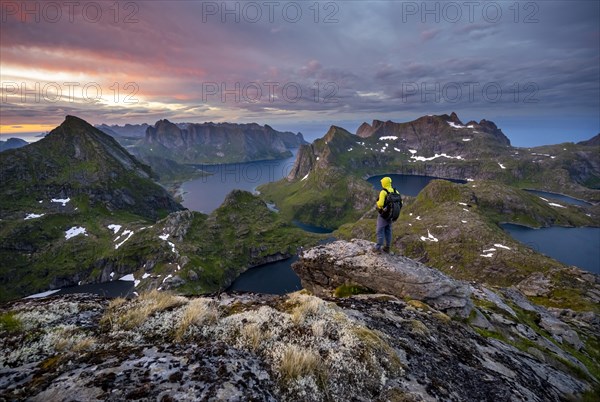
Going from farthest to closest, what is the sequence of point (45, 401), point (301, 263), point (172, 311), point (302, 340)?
point (301, 263)
point (172, 311)
point (302, 340)
point (45, 401)

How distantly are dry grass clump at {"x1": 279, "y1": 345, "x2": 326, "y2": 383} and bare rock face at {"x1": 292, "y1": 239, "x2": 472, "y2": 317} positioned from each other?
13736 mm

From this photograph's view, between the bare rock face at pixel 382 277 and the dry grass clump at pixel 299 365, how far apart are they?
45.1 feet

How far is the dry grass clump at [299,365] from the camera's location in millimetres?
7000

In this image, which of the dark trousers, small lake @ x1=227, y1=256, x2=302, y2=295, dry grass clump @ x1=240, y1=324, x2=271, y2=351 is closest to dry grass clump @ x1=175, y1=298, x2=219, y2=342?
dry grass clump @ x1=240, y1=324, x2=271, y2=351

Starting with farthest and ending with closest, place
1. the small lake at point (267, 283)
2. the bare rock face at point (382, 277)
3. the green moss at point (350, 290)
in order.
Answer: the small lake at point (267, 283) < the green moss at point (350, 290) < the bare rock face at point (382, 277)

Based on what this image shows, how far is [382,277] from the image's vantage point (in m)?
20.6

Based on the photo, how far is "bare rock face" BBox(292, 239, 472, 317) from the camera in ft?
64.9

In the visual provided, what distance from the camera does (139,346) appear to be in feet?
24.6

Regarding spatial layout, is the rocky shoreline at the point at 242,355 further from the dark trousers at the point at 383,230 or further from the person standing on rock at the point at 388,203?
the dark trousers at the point at 383,230

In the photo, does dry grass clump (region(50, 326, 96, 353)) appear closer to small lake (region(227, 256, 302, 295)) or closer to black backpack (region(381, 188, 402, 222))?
black backpack (region(381, 188, 402, 222))

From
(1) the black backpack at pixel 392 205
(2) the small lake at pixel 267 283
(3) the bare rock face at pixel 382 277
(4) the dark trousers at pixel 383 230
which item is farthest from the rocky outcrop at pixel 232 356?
(2) the small lake at pixel 267 283

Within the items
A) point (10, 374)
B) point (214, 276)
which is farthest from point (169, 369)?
point (214, 276)

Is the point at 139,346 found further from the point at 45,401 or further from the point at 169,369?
the point at 45,401

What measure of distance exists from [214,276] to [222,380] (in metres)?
195
